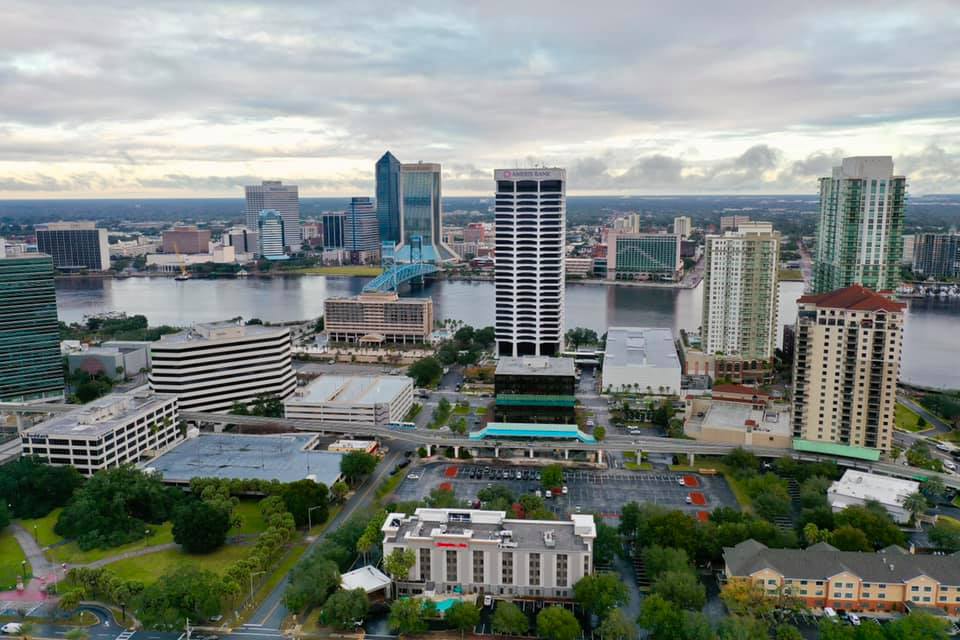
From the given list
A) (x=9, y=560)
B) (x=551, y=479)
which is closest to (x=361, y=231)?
(x=551, y=479)

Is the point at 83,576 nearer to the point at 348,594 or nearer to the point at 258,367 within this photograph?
the point at 348,594

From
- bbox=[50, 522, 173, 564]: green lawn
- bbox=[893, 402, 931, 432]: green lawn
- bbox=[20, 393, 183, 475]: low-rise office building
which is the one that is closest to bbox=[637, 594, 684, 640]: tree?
bbox=[50, 522, 173, 564]: green lawn

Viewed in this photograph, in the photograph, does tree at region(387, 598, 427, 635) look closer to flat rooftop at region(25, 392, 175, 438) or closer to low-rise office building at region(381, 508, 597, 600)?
low-rise office building at region(381, 508, 597, 600)

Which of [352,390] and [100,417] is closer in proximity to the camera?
[100,417]

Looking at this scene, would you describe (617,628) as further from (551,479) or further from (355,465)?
(355,465)

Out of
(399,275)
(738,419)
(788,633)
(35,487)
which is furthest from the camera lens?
(399,275)

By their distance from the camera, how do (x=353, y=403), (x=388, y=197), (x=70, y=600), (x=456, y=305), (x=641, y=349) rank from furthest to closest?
(x=388, y=197) → (x=456, y=305) → (x=641, y=349) → (x=353, y=403) → (x=70, y=600)

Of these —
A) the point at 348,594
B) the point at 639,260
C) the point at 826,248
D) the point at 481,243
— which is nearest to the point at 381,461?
the point at 348,594
